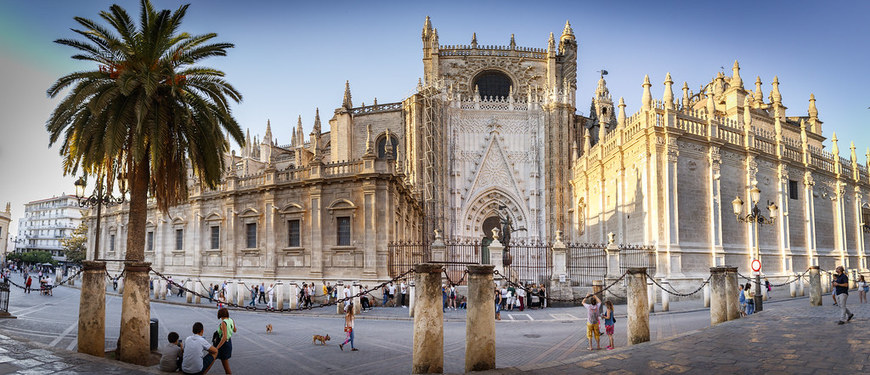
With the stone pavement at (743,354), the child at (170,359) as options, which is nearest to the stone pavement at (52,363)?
the child at (170,359)

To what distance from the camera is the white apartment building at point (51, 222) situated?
99000 mm

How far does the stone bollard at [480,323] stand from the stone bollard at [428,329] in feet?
1.46

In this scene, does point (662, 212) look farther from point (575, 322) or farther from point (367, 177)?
point (367, 177)

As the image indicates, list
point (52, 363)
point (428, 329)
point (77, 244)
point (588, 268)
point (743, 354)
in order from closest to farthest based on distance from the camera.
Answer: point (428, 329), point (52, 363), point (743, 354), point (588, 268), point (77, 244)

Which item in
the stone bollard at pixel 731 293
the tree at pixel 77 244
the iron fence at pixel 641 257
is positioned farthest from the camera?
the tree at pixel 77 244

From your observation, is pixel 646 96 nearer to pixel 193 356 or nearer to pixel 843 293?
pixel 843 293

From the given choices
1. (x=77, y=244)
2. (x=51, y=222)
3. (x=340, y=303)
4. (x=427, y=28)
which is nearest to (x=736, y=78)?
(x=427, y=28)

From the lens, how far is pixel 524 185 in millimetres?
37188

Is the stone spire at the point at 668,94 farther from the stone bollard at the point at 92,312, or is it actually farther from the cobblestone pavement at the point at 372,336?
the stone bollard at the point at 92,312

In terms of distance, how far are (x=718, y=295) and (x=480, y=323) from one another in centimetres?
735

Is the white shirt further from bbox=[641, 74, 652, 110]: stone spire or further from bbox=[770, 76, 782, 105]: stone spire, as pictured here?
bbox=[770, 76, 782, 105]: stone spire

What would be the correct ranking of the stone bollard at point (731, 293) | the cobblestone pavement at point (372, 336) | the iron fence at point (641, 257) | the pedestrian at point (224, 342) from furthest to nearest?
the iron fence at point (641, 257), the stone bollard at point (731, 293), the cobblestone pavement at point (372, 336), the pedestrian at point (224, 342)

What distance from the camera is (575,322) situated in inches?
671

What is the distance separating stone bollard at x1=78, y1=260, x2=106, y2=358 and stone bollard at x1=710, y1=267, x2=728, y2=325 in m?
12.7
